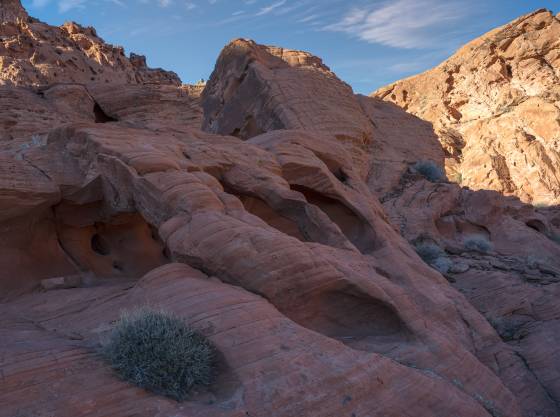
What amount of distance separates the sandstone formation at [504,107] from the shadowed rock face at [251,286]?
23.7 meters

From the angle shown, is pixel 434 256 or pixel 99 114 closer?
pixel 434 256

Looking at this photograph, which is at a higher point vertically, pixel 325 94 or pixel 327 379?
pixel 325 94

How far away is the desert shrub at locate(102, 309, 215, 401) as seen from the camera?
170 inches

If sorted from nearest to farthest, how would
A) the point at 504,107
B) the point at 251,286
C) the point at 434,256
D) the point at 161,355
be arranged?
the point at 161,355 < the point at 251,286 < the point at 434,256 < the point at 504,107

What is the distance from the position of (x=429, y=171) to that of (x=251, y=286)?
13.5 metres

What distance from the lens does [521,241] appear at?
15852 millimetres

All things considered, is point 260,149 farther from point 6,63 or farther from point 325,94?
point 6,63

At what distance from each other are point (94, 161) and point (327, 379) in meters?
5.80

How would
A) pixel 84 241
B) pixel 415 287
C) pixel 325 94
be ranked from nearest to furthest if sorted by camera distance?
pixel 415 287, pixel 84 241, pixel 325 94

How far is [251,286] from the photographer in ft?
19.6

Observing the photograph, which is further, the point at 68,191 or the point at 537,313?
the point at 537,313

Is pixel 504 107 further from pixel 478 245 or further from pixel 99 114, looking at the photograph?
pixel 99 114

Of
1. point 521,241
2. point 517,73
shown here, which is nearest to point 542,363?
point 521,241

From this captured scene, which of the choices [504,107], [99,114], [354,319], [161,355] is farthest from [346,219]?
[504,107]
